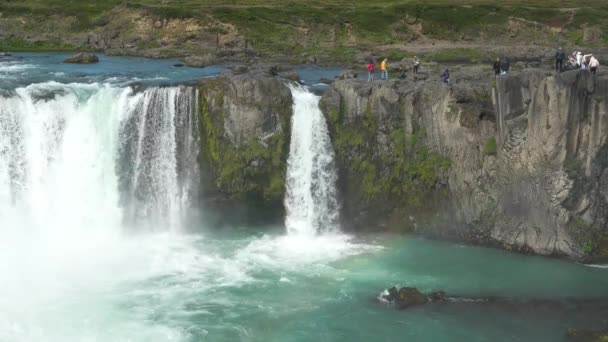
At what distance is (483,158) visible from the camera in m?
38.9

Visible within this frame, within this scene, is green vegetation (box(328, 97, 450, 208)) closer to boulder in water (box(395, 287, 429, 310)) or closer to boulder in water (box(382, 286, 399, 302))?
boulder in water (box(382, 286, 399, 302))

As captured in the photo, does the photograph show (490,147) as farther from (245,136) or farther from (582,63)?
(245,136)

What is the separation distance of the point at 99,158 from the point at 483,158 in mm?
22810

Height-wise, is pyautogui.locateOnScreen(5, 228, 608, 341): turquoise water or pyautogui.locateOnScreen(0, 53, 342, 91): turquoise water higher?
pyautogui.locateOnScreen(0, 53, 342, 91): turquoise water

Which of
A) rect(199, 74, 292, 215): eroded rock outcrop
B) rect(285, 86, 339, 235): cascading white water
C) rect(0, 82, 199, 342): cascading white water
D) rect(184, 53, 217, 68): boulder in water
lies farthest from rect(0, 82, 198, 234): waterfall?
rect(184, 53, 217, 68): boulder in water

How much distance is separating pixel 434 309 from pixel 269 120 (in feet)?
51.4

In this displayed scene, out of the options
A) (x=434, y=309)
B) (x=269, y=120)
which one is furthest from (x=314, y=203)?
(x=434, y=309)

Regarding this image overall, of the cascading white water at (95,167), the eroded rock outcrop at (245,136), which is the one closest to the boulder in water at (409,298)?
the eroded rock outcrop at (245,136)

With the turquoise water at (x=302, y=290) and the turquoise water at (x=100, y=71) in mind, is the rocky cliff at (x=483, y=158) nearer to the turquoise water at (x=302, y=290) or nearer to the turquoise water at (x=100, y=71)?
the turquoise water at (x=302, y=290)

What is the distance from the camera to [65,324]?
3005 cm

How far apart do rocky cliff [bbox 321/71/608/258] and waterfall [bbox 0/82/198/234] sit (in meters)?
9.52

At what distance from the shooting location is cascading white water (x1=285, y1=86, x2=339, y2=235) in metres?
42.0

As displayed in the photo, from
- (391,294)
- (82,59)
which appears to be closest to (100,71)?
(82,59)

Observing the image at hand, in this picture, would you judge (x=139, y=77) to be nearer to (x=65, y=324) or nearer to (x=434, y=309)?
(x=65, y=324)
